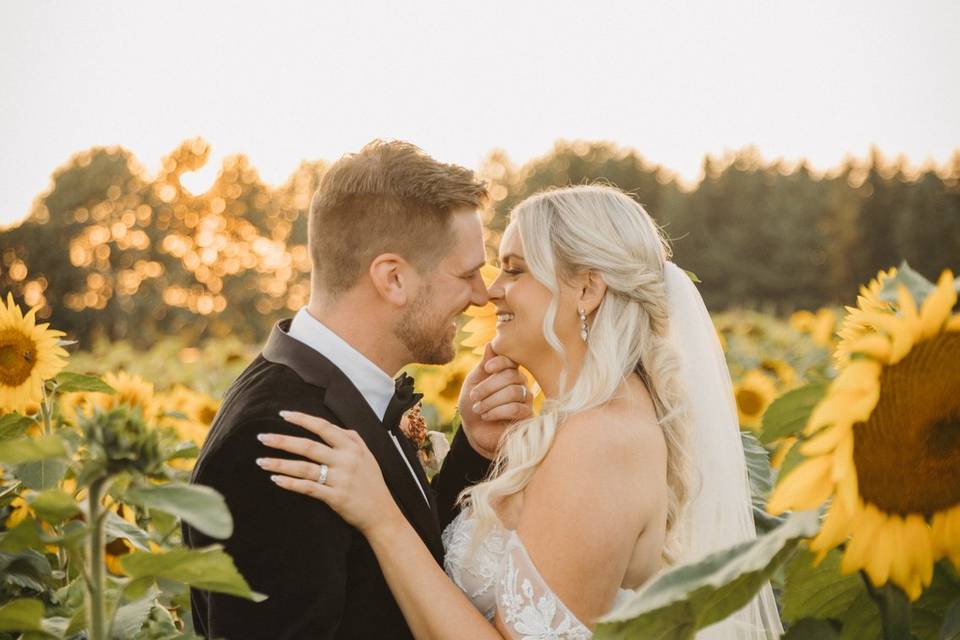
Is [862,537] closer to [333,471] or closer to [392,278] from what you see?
[333,471]

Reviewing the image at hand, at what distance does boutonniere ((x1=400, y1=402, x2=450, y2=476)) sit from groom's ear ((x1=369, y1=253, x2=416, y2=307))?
0.49 meters

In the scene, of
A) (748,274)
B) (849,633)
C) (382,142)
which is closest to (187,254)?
(382,142)

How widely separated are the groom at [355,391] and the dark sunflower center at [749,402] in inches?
141

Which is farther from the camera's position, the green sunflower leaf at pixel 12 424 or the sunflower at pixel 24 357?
the sunflower at pixel 24 357

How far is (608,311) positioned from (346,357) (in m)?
0.95

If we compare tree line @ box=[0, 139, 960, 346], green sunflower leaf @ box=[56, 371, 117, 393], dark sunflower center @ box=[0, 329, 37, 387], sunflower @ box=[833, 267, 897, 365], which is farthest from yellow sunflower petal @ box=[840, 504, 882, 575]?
tree line @ box=[0, 139, 960, 346]

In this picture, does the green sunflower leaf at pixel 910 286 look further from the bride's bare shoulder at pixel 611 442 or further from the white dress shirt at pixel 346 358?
the white dress shirt at pixel 346 358

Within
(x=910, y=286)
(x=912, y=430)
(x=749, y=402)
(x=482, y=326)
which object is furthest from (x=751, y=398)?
(x=912, y=430)

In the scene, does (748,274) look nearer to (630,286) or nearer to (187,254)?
(187,254)

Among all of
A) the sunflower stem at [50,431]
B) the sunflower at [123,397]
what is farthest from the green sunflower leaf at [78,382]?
the sunflower at [123,397]

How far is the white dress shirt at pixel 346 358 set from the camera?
3.39 m

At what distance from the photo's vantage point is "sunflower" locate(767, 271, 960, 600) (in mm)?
1258

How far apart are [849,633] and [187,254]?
34169mm

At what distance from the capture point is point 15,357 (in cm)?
346
